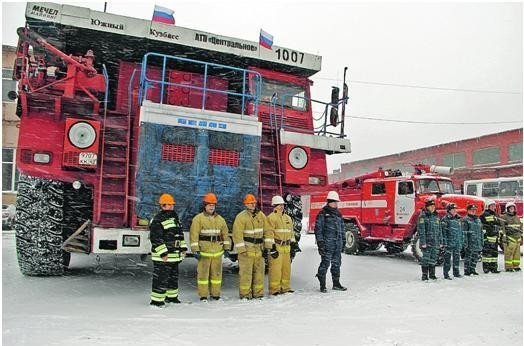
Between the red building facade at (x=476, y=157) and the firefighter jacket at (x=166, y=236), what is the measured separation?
2249 cm

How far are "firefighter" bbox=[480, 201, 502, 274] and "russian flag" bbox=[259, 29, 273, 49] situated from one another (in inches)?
250

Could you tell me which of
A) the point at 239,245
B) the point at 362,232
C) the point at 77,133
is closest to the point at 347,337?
the point at 239,245

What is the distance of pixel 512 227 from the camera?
10820mm

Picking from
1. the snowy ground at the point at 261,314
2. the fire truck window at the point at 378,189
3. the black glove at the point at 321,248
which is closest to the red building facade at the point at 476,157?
the fire truck window at the point at 378,189

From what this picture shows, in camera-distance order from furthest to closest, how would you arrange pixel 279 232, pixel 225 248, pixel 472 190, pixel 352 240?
pixel 472 190
pixel 352 240
pixel 279 232
pixel 225 248

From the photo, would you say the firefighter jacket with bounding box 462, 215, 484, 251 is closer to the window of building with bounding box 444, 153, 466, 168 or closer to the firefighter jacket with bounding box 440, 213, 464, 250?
the firefighter jacket with bounding box 440, 213, 464, 250

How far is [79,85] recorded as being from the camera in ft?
22.8

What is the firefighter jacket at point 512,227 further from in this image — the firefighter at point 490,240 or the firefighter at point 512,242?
the firefighter at point 490,240

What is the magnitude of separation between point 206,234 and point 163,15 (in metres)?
3.70

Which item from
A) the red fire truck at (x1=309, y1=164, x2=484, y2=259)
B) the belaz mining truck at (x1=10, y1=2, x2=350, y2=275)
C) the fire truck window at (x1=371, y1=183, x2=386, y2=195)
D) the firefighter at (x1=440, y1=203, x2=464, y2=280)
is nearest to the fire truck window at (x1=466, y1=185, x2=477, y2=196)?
the red fire truck at (x1=309, y1=164, x2=484, y2=259)

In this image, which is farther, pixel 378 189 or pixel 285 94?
pixel 378 189

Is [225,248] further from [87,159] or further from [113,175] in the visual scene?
[87,159]

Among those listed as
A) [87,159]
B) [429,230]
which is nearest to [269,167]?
[87,159]

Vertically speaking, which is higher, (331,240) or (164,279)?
(331,240)
